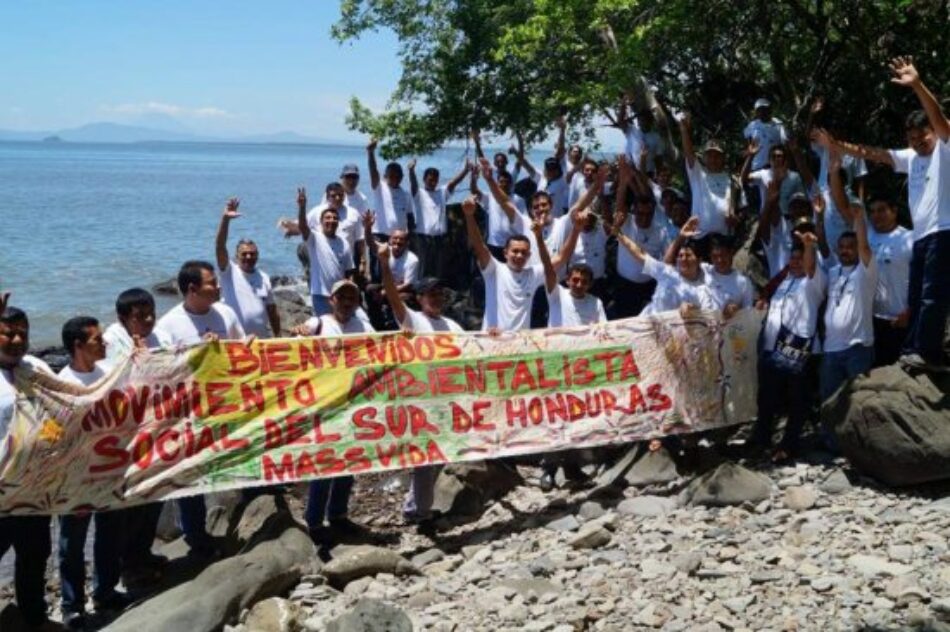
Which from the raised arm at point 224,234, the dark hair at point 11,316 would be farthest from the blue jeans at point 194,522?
the raised arm at point 224,234

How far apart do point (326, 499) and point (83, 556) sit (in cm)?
203

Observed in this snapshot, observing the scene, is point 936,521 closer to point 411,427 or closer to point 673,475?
point 673,475

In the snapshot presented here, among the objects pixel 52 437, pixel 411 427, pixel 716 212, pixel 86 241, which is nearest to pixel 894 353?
pixel 716 212

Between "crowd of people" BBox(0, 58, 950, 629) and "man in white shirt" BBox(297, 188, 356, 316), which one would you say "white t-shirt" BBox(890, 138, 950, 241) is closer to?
"crowd of people" BBox(0, 58, 950, 629)

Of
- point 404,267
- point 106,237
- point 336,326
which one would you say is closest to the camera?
point 336,326

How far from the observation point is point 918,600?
264 inches

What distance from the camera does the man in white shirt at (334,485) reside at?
8.76 metres

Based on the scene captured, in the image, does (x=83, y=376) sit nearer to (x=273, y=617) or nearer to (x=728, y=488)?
(x=273, y=617)

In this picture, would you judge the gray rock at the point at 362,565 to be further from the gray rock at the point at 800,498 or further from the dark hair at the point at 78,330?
the gray rock at the point at 800,498

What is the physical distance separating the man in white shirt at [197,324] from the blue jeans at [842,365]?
5229mm

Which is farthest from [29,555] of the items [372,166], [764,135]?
[764,135]

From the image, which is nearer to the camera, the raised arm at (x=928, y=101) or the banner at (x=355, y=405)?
the banner at (x=355, y=405)

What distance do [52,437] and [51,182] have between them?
320 feet

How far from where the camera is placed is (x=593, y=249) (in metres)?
A: 12.0
